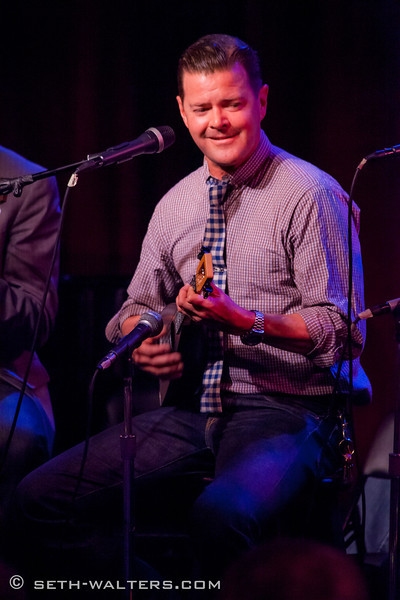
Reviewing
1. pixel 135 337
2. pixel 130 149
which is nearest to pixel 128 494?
pixel 135 337

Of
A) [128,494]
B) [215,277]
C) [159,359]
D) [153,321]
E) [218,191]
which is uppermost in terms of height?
[218,191]

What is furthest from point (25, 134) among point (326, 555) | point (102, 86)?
point (326, 555)

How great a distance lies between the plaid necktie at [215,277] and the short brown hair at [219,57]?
388 mm

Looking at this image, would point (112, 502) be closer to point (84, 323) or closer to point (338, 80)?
point (84, 323)

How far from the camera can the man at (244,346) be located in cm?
268

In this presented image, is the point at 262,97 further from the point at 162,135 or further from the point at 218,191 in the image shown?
the point at 162,135

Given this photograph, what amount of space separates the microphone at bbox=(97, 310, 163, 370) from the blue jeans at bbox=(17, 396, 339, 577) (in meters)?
0.46

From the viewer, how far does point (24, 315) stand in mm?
3141

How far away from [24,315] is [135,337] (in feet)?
2.59

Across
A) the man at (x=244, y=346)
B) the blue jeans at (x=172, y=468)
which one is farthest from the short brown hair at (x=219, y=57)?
the blue jeans at (x=172, y=468)

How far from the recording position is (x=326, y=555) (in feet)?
4.21

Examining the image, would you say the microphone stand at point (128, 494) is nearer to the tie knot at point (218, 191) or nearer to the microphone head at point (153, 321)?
the microphone head at point (153, 321)

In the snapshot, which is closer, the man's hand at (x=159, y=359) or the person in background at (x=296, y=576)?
the person in background at (x=296, y=576)

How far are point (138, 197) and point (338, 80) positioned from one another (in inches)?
43.2
